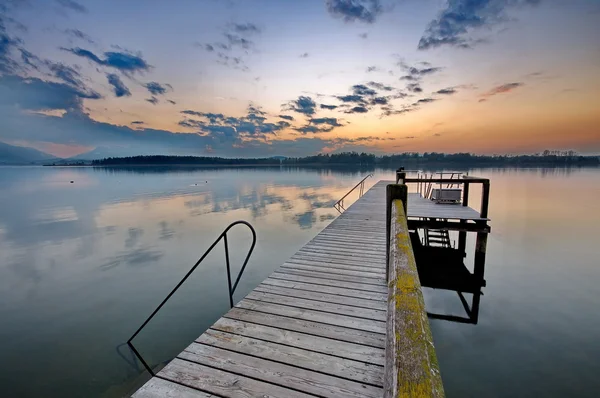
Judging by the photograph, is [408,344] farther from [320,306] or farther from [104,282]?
[104,282]

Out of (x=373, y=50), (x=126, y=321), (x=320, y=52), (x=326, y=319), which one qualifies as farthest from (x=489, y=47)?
(x=126, y=321)

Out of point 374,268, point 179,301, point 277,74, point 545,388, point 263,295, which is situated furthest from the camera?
point 277,74

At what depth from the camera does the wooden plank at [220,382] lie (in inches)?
91.7

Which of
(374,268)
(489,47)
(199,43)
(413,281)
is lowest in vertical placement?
(374,268)

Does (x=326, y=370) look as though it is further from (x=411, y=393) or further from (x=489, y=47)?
(x=489, y=47)

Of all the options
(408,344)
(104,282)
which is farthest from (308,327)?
(104,282)

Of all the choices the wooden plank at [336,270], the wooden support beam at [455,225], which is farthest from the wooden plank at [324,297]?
the wooden support beam at [455,225]

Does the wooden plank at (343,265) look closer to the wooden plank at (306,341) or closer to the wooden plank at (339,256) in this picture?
the wooden plank at (339,256)

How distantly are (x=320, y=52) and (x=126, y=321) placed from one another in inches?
726

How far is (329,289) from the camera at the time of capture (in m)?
4.36

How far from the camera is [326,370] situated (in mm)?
2572

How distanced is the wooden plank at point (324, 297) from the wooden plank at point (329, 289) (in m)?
0.08

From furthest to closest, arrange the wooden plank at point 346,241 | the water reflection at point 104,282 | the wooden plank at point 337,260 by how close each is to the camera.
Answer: the wooden plank at point 346,241 → the wooden plank at point 337,260 → the water reflection at point 104,282

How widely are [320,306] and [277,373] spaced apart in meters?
1.37
